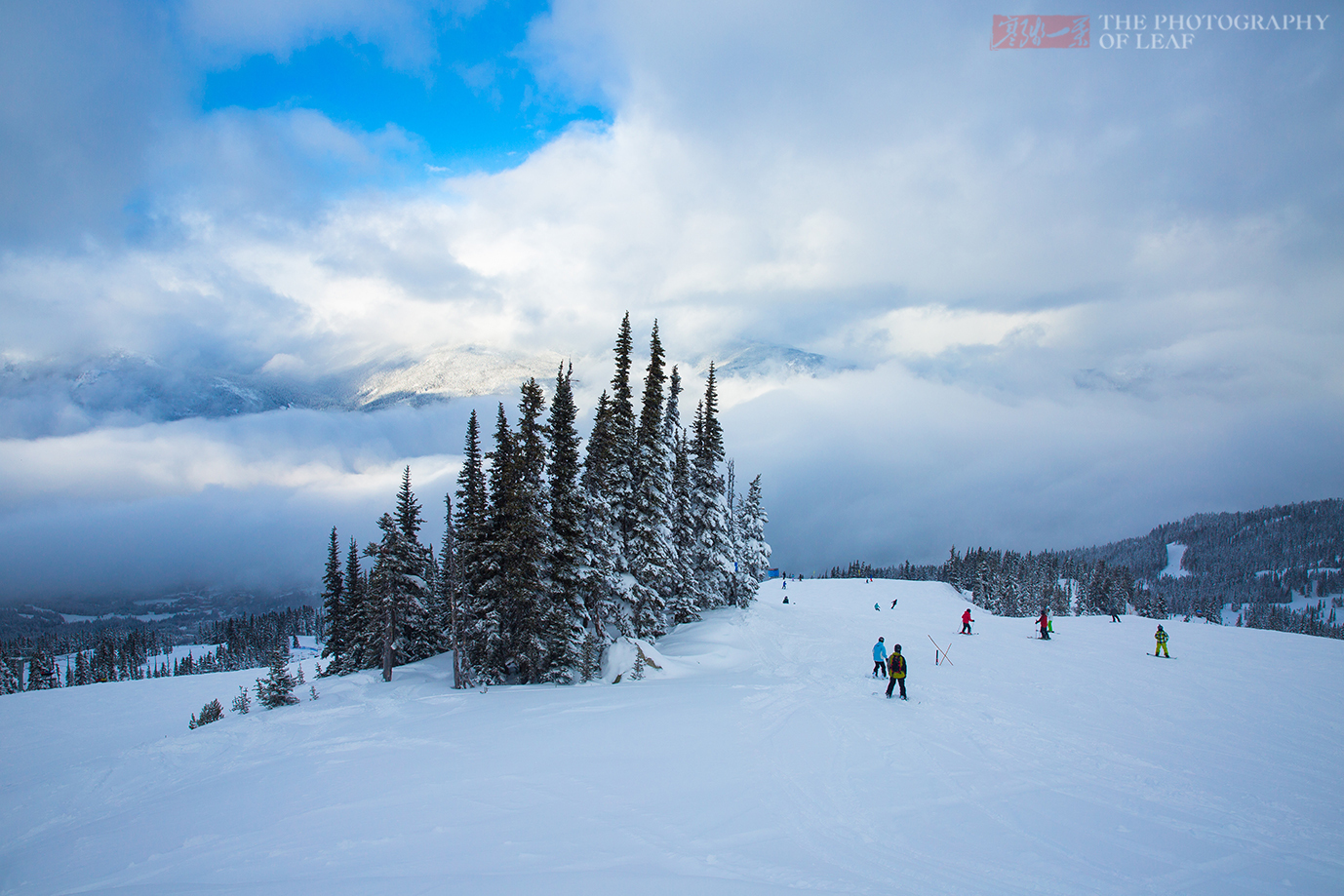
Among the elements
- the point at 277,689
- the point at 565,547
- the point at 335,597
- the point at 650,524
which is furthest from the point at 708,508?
the point at 335,597

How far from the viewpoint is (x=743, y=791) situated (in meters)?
12.2

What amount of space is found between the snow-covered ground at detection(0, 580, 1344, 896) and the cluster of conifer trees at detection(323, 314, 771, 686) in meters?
4.98

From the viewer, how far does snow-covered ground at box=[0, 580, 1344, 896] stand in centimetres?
914

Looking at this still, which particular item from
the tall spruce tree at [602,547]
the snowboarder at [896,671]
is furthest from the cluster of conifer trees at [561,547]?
the snowboarder at [896,671]

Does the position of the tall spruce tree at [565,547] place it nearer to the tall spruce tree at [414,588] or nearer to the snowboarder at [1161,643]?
the tall spruce tree at [414,588]

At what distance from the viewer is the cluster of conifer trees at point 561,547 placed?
1175 inches

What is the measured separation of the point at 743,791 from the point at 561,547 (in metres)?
19.7

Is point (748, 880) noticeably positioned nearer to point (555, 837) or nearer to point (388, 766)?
point (555, 837)

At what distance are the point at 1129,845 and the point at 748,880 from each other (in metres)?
7.07

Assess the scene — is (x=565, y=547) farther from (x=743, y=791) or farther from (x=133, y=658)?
(x=133, y=658)

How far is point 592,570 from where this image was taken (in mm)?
29766

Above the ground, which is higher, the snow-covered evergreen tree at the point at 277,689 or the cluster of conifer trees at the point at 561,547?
the cluster of conifer trees at the point at 561,547

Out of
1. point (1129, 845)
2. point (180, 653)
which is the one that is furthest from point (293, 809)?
point (180, 653)

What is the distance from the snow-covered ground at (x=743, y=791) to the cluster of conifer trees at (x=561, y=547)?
16.3 ft
